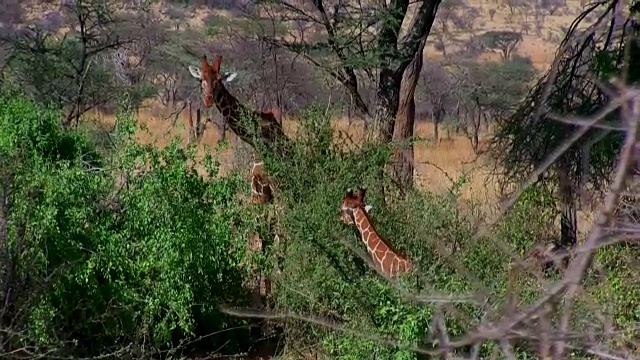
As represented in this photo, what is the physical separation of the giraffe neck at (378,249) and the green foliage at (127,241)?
1164mm

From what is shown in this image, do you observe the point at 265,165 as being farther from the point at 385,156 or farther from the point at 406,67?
the point at 406,67

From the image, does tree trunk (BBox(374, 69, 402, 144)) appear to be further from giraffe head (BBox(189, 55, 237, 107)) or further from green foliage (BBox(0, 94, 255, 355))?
green foliage (BBox(0, 94, 255, 355))

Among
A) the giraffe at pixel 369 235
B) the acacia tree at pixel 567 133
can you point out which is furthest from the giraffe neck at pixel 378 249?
the acacia tree at pixel 567 133

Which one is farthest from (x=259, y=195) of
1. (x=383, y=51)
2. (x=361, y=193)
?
(x=383, y=51)

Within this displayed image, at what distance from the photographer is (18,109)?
880cm

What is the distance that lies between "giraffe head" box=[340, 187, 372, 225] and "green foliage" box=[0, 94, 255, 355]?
1.01m

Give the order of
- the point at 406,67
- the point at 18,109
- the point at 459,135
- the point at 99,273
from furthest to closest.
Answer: the point at 459,135 < the point at 406,67 < the point at 18,109 < the point at 99,273

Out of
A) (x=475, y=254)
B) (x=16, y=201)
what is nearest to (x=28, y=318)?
(x=16, y=201)

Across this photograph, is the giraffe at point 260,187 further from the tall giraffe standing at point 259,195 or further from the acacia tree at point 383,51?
the acacia tree at point 383,51

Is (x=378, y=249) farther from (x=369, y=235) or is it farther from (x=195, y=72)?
(x=195, y=72)

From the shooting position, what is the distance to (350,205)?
7.45 meters

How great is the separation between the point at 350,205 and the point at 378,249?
420 millimetres

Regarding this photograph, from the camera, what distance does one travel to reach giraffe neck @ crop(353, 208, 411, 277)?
7.06m

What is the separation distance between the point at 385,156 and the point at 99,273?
8.05ft
